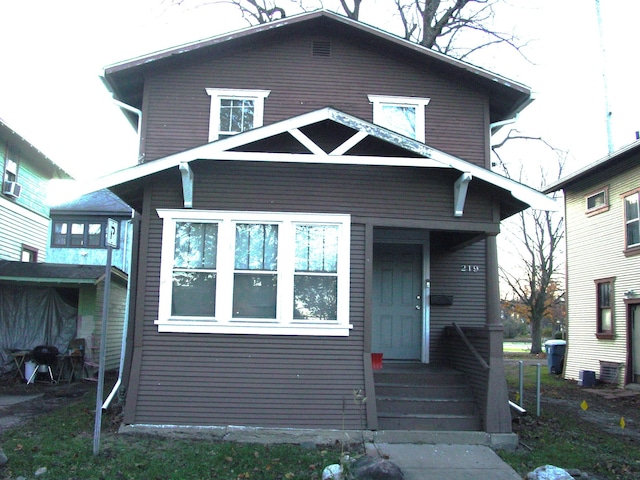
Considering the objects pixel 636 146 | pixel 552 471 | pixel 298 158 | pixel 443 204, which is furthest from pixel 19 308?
pixel 636 146

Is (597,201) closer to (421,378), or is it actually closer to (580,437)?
(580,437)

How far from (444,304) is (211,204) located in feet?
14.2

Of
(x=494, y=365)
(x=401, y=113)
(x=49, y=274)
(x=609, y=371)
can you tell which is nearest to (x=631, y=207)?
(x=609, y=371)

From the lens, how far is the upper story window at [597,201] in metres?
15.9

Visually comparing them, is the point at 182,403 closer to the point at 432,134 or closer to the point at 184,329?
the point at 184,329

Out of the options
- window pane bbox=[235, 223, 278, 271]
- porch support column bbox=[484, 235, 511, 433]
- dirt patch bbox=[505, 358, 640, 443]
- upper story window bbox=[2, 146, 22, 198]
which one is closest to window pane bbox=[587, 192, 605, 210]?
dirt patch bbox=[505, 358, 640, 443]

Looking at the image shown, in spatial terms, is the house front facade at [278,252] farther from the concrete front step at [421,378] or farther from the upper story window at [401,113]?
the upper story window at [401,113]

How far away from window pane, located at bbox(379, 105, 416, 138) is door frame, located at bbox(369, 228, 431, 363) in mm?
1657

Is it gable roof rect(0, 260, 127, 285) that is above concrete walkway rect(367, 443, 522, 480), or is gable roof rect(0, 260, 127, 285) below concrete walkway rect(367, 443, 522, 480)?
above

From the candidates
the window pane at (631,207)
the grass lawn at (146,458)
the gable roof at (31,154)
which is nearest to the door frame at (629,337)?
the window pane at (631,207)

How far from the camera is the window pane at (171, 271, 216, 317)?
816 cm

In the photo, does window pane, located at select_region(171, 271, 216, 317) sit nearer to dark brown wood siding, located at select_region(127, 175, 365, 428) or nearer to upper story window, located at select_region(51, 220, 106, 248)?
dark brown wood siding, located at select_region(127, 175, 365, 428)

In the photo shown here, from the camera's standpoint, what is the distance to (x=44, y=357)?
13.2 m

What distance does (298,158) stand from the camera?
26.1ft
